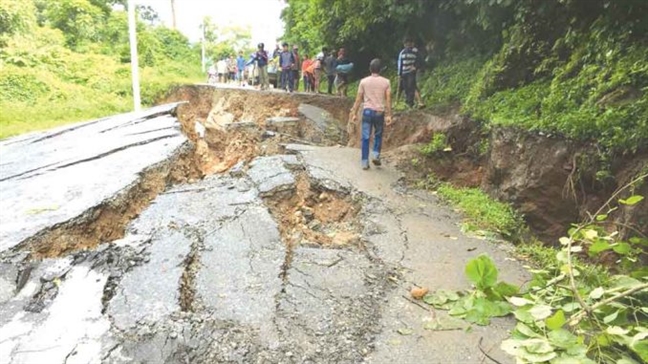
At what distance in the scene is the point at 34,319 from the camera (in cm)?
326

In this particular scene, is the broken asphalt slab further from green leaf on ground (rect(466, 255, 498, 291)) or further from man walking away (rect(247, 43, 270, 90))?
man walking away (rect(247, 43, 270, 90))

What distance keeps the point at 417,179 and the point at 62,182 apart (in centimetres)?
475

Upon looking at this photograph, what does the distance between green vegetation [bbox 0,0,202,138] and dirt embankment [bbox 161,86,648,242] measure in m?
4.82

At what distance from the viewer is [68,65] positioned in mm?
19438

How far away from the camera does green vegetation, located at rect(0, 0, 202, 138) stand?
48.8ft

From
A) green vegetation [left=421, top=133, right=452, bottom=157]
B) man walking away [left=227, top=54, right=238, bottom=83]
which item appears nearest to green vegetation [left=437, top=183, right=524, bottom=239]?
green vegetation [left=421, top=133, right=452, bottom=157]

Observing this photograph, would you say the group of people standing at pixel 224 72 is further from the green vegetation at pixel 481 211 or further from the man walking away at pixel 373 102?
the green vegetation at pixel 481 211

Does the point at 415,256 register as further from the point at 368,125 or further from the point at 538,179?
the point at 368,125

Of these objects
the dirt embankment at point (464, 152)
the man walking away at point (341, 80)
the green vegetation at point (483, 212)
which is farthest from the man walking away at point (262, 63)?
the green vegetation at point (483, 212)

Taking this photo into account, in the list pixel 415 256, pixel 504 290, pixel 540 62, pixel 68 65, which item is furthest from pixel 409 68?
pixel 68 65

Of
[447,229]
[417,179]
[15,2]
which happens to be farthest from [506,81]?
[15,2]

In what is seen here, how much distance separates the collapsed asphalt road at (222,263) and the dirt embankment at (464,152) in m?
0.97

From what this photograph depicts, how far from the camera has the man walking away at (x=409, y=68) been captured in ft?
32.8

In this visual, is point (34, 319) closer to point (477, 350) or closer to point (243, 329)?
point (243, 329)
